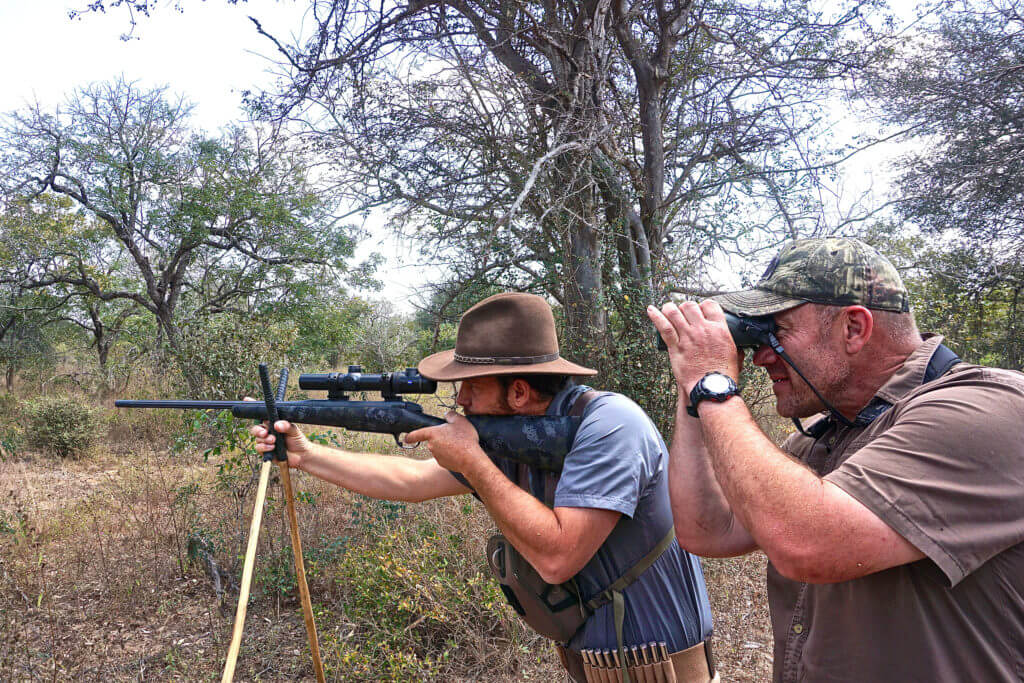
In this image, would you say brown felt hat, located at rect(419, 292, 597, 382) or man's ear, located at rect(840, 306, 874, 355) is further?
brown felt hat, located at rect(419, 292, 597, 382)

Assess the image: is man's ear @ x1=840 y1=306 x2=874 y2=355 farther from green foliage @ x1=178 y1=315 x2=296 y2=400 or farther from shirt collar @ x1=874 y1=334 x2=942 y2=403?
green foliage @ x1=178 y1=315 x2=296 y2=400

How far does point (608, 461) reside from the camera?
192 centimetres

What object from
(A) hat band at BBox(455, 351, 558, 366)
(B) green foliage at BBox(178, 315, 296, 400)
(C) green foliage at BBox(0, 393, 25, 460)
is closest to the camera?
(A) hat band at BBox(455, 351, 558, 366)

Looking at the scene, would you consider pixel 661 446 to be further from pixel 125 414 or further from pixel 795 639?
pixel 125 414

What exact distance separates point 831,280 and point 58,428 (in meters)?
12.8

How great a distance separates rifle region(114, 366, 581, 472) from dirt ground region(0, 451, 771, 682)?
211 cm

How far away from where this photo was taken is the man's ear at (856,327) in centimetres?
149

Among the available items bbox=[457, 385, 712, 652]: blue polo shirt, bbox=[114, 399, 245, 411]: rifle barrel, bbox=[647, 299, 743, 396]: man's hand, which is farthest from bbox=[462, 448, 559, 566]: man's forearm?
bbox=[114, 399, 245, 411]: rifle barrel

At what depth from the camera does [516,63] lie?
7926mm

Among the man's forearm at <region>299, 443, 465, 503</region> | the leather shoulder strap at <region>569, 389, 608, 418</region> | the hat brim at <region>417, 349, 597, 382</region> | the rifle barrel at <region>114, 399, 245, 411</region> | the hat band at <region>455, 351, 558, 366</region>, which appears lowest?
the man's forearm at <region>299, 443, 465, 503</region>

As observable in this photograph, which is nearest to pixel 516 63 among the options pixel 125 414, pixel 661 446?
pixel 661 446

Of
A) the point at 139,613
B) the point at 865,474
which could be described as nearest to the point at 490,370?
the point at 865,474

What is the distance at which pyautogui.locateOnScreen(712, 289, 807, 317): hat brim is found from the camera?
5.08 feet

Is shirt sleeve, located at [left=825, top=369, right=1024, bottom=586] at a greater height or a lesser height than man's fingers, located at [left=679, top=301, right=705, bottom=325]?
lesser
